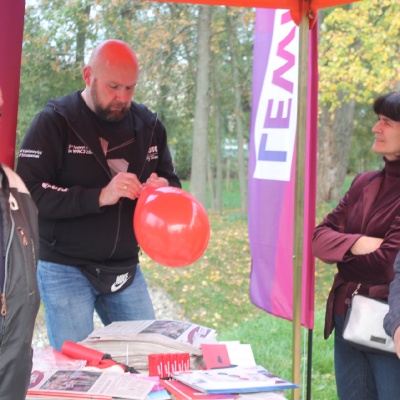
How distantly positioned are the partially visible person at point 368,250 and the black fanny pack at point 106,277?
0.78 metres

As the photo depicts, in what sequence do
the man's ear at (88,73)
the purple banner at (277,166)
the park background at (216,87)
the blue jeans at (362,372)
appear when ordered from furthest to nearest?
the park background at (216,87)
the purple banner at (277,166)
the man's ear at (88,73)
the blue jeans at (362,372)

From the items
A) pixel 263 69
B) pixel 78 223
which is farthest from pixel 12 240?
pixel 263 69

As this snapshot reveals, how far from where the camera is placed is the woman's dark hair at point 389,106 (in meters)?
2.68

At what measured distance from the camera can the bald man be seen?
2.49 metres

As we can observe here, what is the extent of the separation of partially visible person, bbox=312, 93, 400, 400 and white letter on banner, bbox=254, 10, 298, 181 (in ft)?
2.54

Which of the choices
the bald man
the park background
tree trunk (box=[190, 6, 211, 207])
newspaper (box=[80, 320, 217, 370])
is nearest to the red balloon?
newspaper (box=[80, 320, 217, 370])

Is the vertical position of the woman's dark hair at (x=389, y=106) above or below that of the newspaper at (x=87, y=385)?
above

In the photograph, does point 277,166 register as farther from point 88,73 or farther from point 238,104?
point 238,104

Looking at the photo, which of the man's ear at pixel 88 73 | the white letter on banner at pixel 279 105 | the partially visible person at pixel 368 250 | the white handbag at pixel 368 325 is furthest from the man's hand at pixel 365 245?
the man's ear at pixel 88 73

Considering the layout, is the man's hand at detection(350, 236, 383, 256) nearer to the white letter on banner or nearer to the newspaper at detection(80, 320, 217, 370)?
the newspaper at detection(80, 320, 217, 370)

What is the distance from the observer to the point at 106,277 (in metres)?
2.59

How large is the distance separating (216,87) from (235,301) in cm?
312

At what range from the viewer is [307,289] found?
11.1 feet

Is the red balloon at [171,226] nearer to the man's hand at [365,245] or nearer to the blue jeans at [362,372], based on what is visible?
the man's hand at [365,245]
